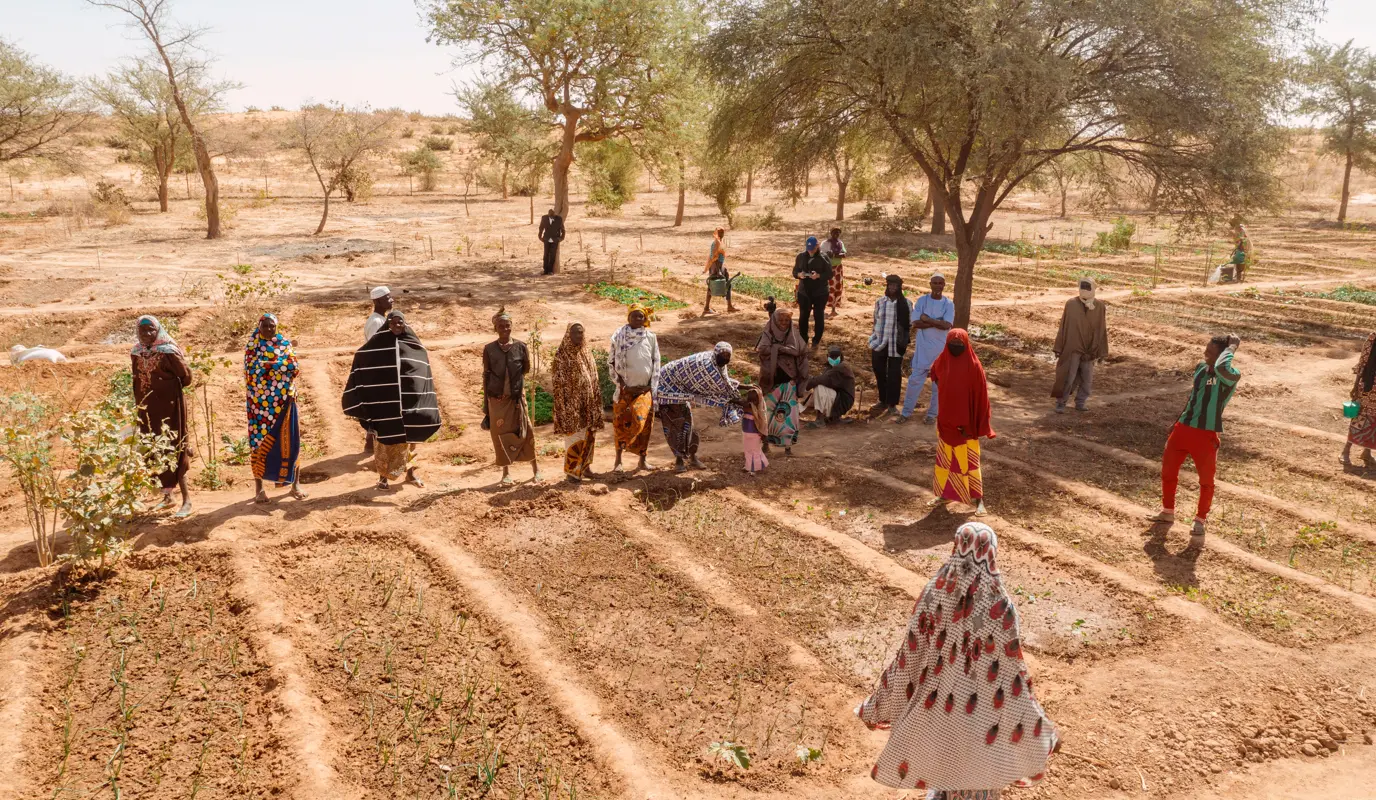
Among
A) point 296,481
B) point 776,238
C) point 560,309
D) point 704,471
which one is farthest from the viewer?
point 776,238

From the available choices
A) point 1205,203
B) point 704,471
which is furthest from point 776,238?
point 704,471

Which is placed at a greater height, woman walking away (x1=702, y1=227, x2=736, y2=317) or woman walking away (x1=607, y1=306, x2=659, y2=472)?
woman walking away (x1=702, y1=227, x2=736, y2=317)

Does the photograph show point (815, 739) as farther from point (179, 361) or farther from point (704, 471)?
point (179, 361)

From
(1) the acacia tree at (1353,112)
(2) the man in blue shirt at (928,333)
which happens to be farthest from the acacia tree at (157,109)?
(1) the acacia tree at (1353,112)

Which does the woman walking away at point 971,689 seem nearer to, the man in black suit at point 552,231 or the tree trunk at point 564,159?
the man in black suit at point 552,231

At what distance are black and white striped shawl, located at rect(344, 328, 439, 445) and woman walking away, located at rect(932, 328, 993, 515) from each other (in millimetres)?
4387

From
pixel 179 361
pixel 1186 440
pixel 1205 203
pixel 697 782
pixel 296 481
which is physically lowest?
pixel 697 782

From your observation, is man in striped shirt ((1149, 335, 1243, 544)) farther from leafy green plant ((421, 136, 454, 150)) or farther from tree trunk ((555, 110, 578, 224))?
leafy green plant ((421, 136, 454, 150))

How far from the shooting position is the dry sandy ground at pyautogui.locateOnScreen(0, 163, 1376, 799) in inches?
180

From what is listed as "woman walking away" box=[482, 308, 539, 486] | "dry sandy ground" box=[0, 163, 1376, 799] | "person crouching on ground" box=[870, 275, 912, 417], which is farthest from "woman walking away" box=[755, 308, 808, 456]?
"woman walking away" box=[482, 308, 539, 486]

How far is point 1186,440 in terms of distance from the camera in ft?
22.8

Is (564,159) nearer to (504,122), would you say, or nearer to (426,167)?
(504,122)

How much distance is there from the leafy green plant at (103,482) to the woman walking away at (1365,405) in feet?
34.1

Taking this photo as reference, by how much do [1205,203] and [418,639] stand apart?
A: 12.6 m
